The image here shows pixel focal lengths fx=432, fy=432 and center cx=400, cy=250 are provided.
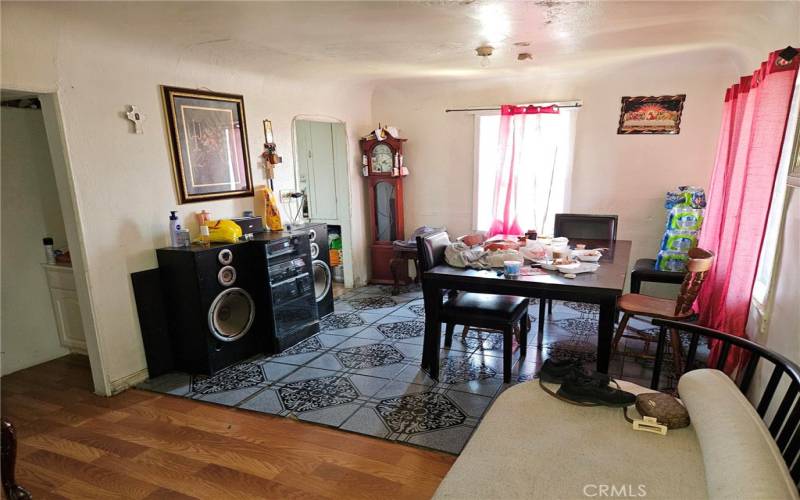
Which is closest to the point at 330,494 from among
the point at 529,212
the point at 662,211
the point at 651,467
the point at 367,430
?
the point at 367,430

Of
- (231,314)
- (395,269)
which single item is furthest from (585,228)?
(231,314)

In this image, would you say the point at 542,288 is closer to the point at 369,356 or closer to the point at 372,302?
the point at 369,356

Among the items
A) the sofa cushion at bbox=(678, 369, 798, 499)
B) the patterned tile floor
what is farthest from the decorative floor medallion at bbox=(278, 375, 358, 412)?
the sofa cushion at bbox=(678, 369, 798, 499)

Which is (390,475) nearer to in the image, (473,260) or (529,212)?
(473,260)

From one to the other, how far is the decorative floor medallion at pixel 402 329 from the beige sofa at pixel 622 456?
6.66 feet

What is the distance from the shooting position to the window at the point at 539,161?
14.1 feet

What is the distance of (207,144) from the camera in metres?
3.23

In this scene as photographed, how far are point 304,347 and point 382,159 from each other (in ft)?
7.64

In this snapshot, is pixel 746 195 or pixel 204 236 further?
pixel 204 236

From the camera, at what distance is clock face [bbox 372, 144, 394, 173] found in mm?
4781

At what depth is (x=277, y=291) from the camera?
327 centimetres

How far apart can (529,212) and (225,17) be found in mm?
3283

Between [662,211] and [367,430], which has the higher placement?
[662,211]

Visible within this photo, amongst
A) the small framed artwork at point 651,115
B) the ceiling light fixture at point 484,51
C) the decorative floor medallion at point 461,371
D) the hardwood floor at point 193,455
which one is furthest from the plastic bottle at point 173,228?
the small framed artwork at point 651,115
